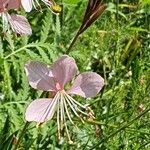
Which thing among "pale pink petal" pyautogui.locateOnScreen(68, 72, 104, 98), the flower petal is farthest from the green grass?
the flower petal

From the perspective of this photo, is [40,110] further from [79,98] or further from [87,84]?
[79,98]

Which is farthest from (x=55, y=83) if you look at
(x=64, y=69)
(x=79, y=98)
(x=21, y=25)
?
(x=79, y=98)

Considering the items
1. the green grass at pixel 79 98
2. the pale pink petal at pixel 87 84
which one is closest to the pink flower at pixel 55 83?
the pale pink petal at pixel 87 84

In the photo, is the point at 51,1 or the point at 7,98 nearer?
the point at 51,1

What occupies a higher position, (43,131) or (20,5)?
(20,5)

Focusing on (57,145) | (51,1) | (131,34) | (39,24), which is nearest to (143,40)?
(131,34)

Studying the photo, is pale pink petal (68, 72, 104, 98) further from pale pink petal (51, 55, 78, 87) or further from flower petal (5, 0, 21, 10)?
flower petal (5, 0, 21, 10)

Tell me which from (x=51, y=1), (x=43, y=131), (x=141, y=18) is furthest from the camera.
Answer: (x=141, y=18)

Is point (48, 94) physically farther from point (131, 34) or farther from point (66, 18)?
point (131, 34)
